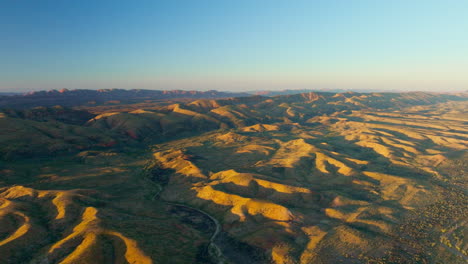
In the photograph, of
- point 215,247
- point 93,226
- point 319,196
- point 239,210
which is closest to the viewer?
point 93,226

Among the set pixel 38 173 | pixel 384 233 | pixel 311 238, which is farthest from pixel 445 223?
pixel 38 173

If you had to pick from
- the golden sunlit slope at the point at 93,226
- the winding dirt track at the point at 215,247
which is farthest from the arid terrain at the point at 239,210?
the winding dirt track at the point at 215,247

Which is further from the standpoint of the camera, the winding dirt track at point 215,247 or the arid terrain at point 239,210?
the winding dirt track at point 215,247

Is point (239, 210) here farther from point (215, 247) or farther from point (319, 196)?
point (319, 196)

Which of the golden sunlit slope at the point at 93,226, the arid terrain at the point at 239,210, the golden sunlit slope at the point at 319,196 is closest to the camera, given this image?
the golden sunlit slope at the point at 93,226

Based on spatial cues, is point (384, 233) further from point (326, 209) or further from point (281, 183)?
point (281, 183)

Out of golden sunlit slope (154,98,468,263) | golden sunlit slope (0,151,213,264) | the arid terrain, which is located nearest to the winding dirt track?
the arid terrain

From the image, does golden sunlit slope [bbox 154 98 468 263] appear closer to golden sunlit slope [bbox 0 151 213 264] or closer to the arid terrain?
the arid terrain

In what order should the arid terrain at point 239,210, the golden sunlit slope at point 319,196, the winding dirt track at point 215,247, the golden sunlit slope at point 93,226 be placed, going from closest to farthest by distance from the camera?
1. the golden sunlit slope at point 93,226
2. the arid terrain at point 239,210
3. the winding dirt track at point 215,247
4. the golden sunlit slope at point 319,196

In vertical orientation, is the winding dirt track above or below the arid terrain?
below

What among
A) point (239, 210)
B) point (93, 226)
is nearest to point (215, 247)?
point (239, 210)

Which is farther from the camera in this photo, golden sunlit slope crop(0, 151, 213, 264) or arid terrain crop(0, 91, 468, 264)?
arid terrain crop(0, 91, 468, 264)

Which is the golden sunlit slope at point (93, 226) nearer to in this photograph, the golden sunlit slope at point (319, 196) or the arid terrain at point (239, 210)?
the arid terrain at point (239, 210)
